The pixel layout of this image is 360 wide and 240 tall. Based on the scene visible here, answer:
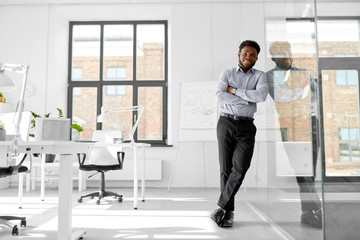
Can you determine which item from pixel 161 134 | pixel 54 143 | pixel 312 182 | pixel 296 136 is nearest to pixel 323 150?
pixel 312 182

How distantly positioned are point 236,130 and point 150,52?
3654 mm

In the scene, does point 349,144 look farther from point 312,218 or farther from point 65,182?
point 65,182

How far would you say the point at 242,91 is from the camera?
2.50 meters

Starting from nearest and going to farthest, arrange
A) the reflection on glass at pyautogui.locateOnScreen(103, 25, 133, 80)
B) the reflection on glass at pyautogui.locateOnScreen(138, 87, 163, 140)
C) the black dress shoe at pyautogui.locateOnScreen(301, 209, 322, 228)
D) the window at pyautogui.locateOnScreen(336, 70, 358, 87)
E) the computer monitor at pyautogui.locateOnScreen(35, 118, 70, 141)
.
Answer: the window at pyautogui.locateOnScreen(336, 70, 358, 87)
the black dress shoe at pyautogui.locateOnScreen(301, 209, 322, 228)
the computer monitor at pyautogui.locateOnScreen(35, 118, 70, 141)
the reflection on glass at pyautogui.locateOnScreen(138, 87, 163, 140)
the reflection on glass at pyautogui.locateOnScreen(103, 25, 133, 80)

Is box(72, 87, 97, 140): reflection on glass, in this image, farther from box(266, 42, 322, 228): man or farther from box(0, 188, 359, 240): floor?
box(266, 42, 322, 228): man

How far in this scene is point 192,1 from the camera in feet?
17.6

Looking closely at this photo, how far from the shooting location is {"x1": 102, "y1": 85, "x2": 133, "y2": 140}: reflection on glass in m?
5.66

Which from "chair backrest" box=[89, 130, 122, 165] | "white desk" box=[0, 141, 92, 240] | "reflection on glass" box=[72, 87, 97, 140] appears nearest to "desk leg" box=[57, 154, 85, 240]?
"white desk" box=[0, 141, 92, 240]

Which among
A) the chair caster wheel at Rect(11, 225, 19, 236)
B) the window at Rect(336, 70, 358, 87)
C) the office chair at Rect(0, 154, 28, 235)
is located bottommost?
the chair caster wheel at Rect(11, 225, 19, 236)

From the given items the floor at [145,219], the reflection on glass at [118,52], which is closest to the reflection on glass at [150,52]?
the reflection on glass at [118,52]

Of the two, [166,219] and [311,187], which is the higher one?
[311,187]

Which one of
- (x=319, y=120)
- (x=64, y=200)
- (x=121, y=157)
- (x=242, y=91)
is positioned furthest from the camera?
(x=121, y=157)

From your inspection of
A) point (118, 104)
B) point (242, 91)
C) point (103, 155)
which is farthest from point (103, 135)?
point (242, 91)

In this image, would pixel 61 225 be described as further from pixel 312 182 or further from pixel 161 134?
pixel 161 134
